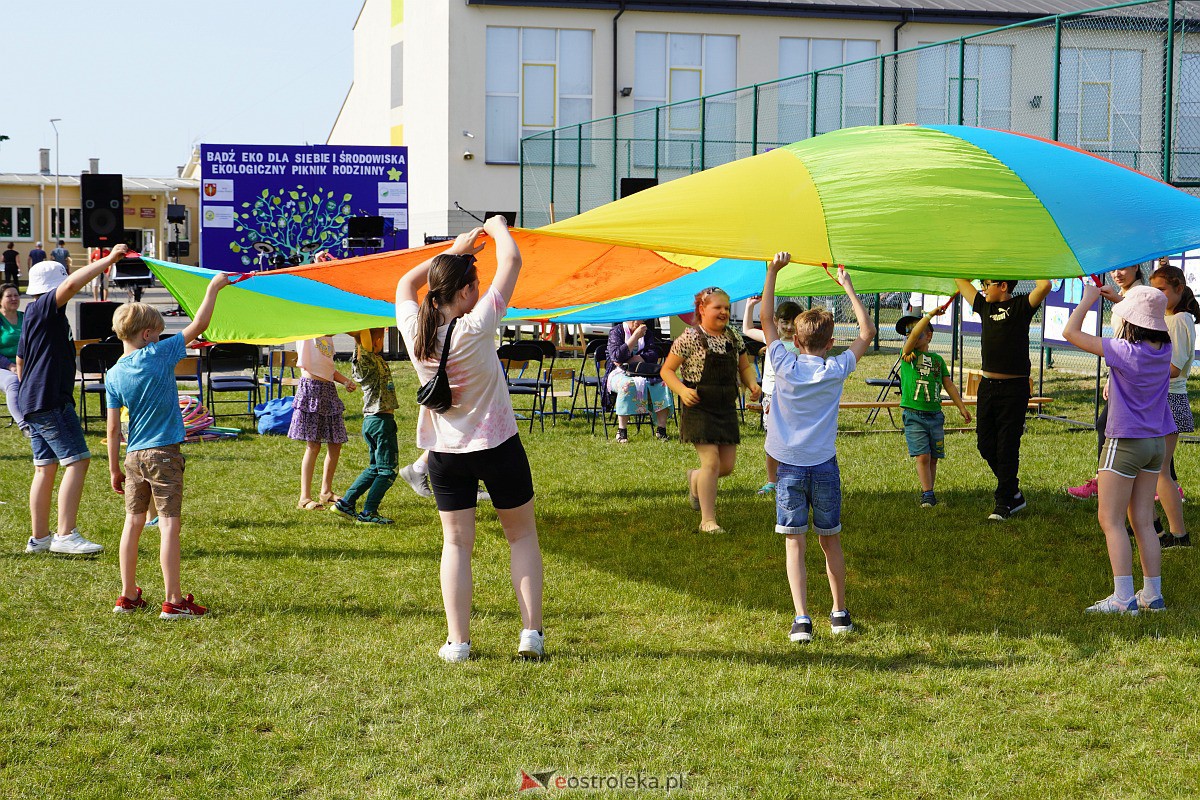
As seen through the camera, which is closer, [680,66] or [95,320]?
[95,320]

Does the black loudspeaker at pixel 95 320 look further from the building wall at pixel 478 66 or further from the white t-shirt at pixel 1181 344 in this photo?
the white t-shirt at pixel 1181 344

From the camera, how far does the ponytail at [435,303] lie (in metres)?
4.62

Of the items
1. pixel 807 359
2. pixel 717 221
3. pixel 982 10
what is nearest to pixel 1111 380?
pixel 807 359

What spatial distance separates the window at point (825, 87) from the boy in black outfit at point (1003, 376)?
8.21 m

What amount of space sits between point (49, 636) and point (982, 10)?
25.4 meters

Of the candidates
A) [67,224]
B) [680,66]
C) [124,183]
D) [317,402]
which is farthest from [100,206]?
[67,224]

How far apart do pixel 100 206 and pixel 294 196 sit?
7.08 m

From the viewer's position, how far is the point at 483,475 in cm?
481

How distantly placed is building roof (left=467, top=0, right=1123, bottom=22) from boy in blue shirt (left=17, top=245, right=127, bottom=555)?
63.2 ft

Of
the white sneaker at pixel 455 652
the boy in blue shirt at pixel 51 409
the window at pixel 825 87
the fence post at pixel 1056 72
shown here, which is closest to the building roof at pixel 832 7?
the window at pixel 825 87

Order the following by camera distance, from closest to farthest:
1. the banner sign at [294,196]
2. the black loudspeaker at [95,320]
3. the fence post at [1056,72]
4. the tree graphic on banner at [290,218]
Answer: the fence post at [1056,72] < the black loudspeaker at [95,320] < the banner sign at [294,196] < the tree graphic on banner at [290,218]

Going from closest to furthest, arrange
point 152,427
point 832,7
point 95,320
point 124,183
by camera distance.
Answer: point 152,427, point 95,320, point 832,7, point 124,183

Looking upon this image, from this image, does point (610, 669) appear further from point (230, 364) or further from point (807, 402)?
point (230, 364)

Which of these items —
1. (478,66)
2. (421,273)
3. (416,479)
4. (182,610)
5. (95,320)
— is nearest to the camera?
(421,273)
